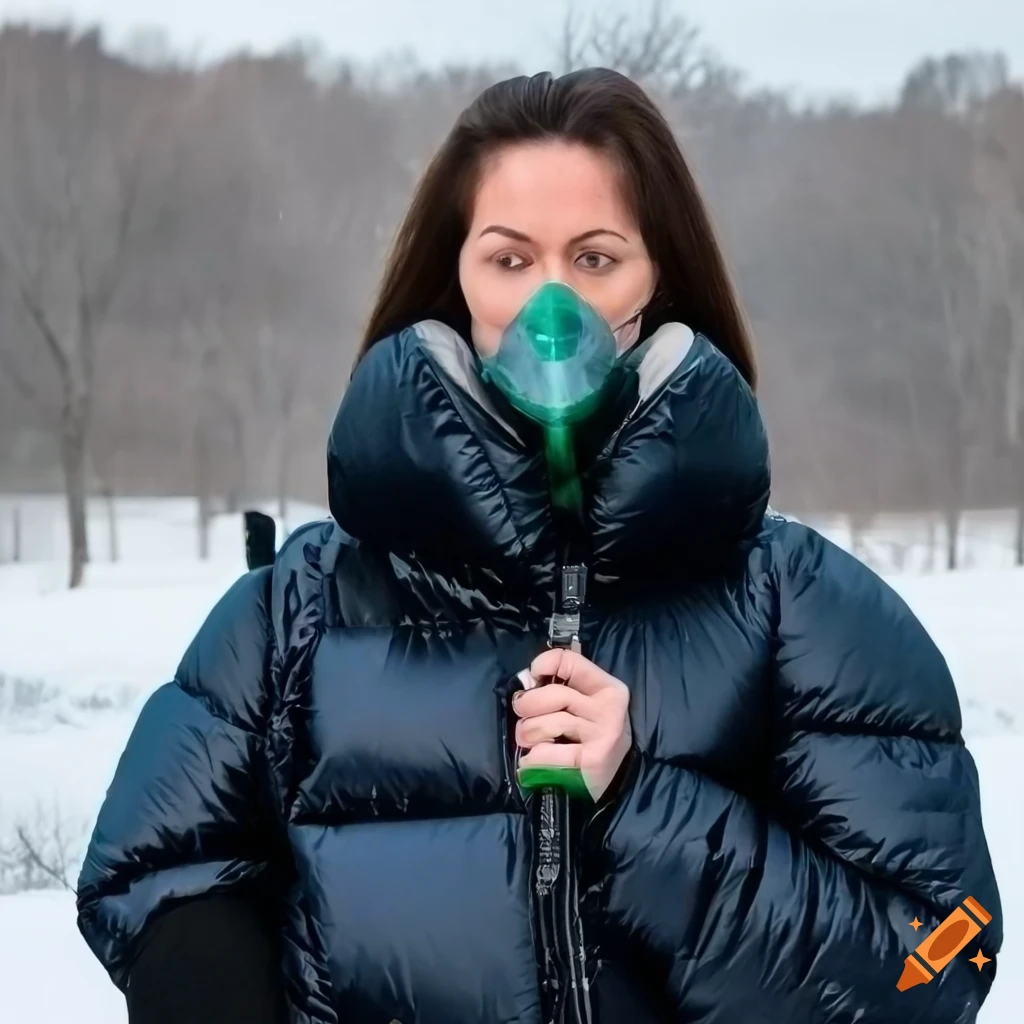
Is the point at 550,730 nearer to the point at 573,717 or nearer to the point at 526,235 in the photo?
Answer: the point at 573,717

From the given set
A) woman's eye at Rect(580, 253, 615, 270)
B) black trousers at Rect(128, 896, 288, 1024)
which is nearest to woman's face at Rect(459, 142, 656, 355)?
woman's eye at Rect(580, 253, 615, 270)

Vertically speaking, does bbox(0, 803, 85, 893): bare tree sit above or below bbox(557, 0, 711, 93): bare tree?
below

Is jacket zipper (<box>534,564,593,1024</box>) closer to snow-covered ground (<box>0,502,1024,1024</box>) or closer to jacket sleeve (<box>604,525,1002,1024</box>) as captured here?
jacket sleeve (<box>604,525,1002,1024</box>)

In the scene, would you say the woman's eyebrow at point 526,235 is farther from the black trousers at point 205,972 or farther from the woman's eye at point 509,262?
the black trousers at point 205,972

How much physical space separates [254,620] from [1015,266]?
5.36 feet

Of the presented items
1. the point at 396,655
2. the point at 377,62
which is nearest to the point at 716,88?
the point at 377,62

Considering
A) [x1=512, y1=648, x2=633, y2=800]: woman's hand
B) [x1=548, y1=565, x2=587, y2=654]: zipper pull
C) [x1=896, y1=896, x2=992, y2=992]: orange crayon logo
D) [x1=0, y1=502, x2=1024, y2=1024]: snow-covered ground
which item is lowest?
[x1=0, y1=502, x2=1024, y2=1024]: snow-covered ground

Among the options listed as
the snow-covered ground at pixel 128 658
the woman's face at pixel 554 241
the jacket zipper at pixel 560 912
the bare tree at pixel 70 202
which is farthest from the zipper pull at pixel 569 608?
the bare tree at pixel 70 202

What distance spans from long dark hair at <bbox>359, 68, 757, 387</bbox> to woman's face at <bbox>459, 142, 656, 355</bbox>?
18 millimetres

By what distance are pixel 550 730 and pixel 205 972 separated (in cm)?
25

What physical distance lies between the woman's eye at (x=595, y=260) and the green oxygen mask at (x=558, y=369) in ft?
0.13

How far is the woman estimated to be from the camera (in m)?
0.54

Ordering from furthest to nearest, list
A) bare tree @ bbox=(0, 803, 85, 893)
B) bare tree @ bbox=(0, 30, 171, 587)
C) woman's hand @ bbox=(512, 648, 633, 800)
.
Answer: bare tree @ bbox=(0, 30, 171, 587) → bare tree @ bbox=(0, 803, 85, 893) → woman's hand @ bbox=(512, 648, 633, 800)

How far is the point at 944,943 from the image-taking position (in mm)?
551
